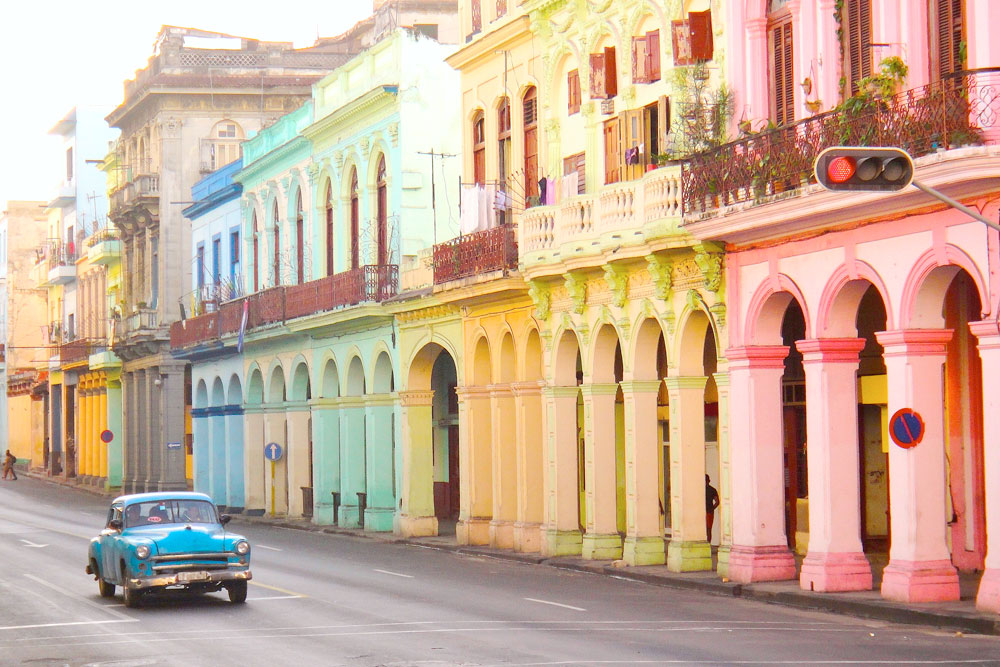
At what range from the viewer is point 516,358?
31844mm

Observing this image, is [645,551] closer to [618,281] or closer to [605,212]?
[618,281]

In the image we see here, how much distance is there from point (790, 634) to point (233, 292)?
116 feet

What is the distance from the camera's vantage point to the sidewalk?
58.6 ft

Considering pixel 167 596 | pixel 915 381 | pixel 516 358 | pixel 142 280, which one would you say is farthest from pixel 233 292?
pixel 915 381

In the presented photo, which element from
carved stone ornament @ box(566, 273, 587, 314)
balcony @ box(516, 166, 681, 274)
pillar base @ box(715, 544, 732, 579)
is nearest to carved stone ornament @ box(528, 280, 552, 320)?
balcony @ box(516, 166, 681, 274)

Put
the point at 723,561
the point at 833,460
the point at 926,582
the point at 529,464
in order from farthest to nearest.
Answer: the point at 529,464 → the point at 723,561 → the point at 833,460 → the point at 926,582

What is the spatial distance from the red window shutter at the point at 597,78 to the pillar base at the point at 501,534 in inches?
331

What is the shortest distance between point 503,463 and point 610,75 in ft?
26.3

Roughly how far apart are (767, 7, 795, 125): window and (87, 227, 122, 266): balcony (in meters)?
46.1

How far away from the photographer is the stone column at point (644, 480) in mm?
26734

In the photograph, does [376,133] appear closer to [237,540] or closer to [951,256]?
[237,540]

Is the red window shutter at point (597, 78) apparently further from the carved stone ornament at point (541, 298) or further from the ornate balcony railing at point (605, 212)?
the carved stone ornament at point (541, 298)

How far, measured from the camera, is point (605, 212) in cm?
2700

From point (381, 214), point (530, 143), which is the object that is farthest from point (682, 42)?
point (381, 214)
